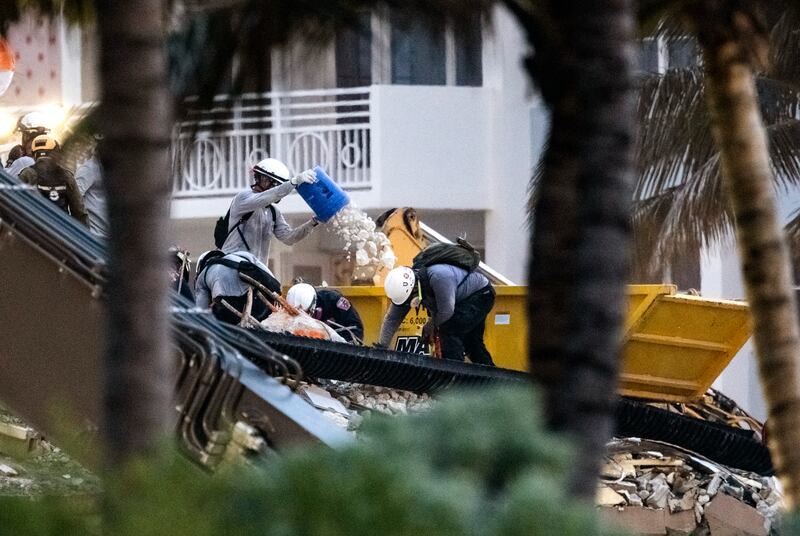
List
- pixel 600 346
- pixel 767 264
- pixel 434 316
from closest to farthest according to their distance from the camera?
pixel 600 346 < pixel 767 264 < pixel 434 316

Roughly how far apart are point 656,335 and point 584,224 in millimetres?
10477

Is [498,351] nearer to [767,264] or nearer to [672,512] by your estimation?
[672,512]

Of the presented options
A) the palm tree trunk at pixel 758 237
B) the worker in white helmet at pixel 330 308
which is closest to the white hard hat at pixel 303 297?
the worker in white helmet at pixel 330 308

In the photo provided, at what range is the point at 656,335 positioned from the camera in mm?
15023

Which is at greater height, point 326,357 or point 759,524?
point 326,357

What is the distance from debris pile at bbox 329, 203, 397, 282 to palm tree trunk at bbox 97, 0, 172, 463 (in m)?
11.3

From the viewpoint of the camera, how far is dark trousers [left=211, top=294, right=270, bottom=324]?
12664 mm

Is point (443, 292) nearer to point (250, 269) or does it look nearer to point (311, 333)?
point (311, 333)

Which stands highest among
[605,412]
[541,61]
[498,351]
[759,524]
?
[541,61]

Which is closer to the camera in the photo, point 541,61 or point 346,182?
point 541,61

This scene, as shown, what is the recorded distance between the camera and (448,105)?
76.9ft

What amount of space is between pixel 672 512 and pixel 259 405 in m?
6.63

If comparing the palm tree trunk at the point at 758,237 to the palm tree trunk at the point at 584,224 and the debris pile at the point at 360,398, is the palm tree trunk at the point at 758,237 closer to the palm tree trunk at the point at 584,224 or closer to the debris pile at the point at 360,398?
the palm tree trunk at the point at 584,224

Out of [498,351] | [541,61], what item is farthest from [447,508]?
[498,351]
